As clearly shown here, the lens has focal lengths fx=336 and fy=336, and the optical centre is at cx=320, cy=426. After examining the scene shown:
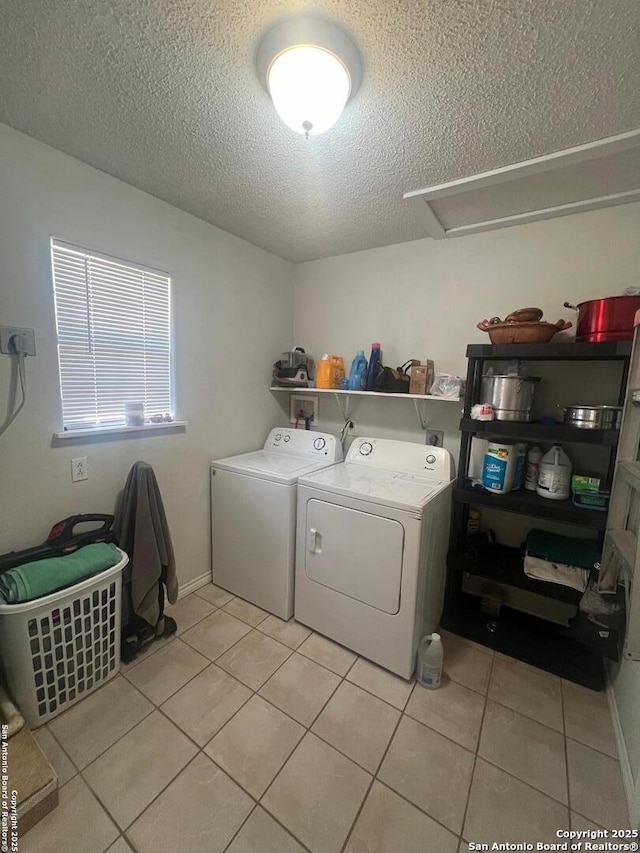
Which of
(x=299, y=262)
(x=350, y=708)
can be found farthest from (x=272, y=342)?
(x=350, y=708)

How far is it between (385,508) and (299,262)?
2139 millimetres

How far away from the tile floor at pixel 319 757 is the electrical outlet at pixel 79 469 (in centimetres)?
97

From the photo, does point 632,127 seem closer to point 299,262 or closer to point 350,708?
point 299,262

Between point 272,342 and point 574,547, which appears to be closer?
point 574,547

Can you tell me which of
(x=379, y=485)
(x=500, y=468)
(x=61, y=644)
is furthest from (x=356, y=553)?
(x=61, y=644)

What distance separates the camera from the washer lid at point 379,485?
1.61 m

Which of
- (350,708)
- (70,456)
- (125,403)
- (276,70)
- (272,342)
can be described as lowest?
(350,708)

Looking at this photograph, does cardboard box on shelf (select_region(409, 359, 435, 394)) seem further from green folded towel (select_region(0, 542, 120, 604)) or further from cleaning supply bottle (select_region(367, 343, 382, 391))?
green folded towel (select_region(0, 542, 120, 604))

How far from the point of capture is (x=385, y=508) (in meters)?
1.60

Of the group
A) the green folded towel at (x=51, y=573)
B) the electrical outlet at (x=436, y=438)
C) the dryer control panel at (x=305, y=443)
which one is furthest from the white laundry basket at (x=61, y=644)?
the electrical outlet at (x=436, y=438)

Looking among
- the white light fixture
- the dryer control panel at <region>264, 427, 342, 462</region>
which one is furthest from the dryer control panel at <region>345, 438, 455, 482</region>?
the white light fixture

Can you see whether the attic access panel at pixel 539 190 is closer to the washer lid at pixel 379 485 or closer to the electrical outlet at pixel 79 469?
the washer lid at pixel 379 485

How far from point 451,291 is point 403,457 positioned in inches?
43.4

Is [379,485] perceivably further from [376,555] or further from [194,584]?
[194,584]
